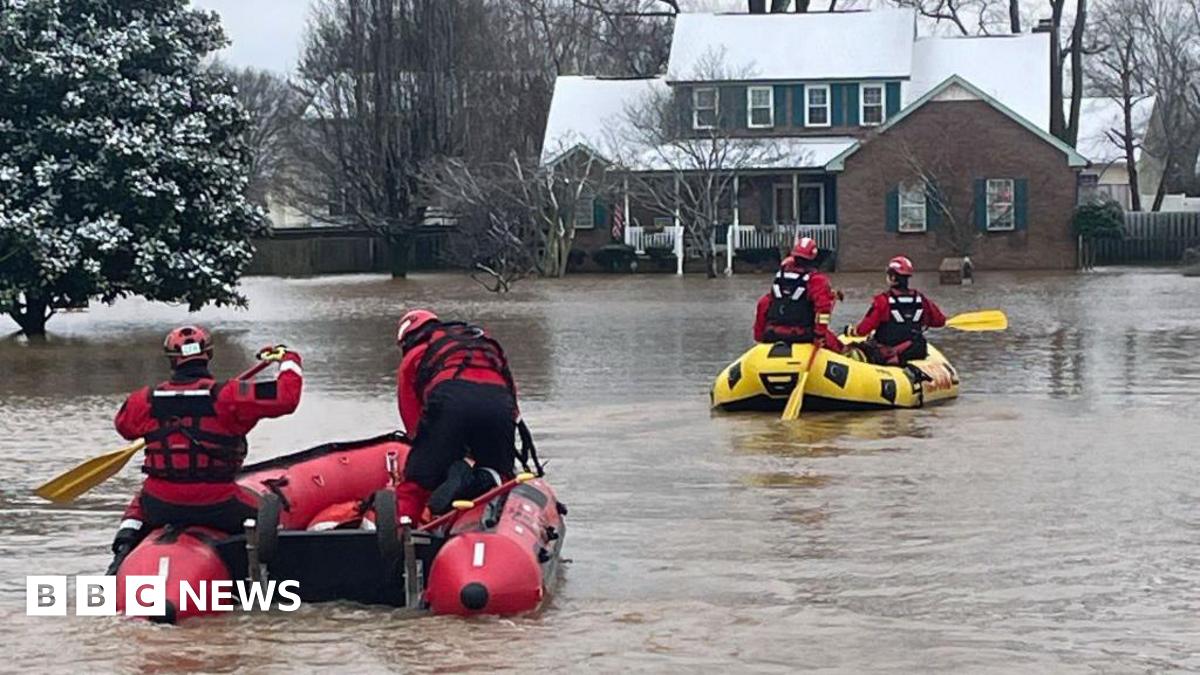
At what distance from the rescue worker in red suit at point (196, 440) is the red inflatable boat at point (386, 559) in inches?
5.2

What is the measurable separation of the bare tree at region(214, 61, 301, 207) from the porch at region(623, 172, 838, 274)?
88.8 ft

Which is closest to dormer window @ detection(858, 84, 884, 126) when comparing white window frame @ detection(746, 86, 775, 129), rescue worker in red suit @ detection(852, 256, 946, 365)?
white window frame @ detection(746, 86, 775, 129)

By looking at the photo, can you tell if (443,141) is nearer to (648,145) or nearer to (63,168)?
(648,145)

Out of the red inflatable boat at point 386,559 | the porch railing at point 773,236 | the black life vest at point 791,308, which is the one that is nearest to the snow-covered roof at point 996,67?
the porch railing at point 773,236

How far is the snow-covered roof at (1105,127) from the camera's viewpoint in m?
71.6

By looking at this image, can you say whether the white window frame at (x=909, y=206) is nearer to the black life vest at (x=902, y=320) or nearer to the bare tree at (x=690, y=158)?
the bare tree at (x=690, y=158)

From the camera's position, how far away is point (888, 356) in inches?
768

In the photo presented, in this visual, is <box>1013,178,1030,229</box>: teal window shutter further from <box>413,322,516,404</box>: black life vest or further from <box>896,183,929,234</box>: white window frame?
<box>413,322,516,404</box>: black life vest

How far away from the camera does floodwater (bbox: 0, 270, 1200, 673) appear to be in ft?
30.1

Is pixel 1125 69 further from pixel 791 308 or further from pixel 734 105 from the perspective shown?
pixel 791 308

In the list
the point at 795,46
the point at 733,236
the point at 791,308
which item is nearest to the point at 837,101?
the point at 795,46

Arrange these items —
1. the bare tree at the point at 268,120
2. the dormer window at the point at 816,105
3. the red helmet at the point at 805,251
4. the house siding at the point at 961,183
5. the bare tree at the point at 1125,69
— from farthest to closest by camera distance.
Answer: the bare tree at the point at 268,120
the bare tree at the point at 1125,69
the dormer window at the point at 816,105
the house siding at the point at 961,183
the red helmet at the point at 805,251

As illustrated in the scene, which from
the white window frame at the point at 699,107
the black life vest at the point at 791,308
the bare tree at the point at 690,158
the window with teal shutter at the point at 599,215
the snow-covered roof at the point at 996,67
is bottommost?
the black life vest at the point at 791,308

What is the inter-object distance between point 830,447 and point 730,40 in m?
43.5
